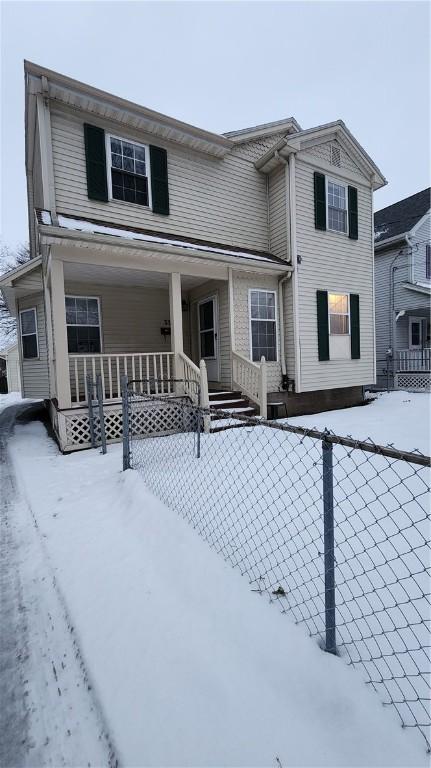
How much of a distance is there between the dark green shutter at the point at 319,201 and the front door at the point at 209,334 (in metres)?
3.54

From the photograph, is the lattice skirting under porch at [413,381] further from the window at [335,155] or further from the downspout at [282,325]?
the window at [335,155]

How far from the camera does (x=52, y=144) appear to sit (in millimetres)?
6766

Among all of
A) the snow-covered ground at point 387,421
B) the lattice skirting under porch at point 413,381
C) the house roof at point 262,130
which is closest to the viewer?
the snow-covered ground at point 387,421

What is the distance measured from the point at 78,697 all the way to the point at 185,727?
0.55 meters

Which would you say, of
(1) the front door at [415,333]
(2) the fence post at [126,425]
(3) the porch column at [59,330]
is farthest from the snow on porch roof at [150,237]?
(1) the front door at [415,333]

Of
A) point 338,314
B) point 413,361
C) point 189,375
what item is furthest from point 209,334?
point 413,361

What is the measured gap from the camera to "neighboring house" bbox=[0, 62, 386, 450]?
671 centimetres

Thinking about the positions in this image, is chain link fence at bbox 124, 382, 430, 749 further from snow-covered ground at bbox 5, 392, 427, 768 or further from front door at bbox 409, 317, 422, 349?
front door at bbox 409, 317, 422, 349

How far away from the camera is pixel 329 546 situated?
1.76 meters

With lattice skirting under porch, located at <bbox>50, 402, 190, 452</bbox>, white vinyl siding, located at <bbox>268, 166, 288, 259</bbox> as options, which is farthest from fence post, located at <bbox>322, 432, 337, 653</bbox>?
white vinyl siding, located at <bbox>268, 166, 288, 259</bbox>

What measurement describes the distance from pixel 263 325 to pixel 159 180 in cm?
408

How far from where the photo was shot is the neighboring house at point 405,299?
45.9 ft

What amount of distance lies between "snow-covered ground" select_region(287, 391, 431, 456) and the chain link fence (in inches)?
50.8

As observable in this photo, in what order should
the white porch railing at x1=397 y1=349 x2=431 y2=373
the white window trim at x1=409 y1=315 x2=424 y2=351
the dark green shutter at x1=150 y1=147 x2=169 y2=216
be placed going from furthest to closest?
the white window trim at x1=409 y1=315 x2=424 y2=351 → the white porch railing at x1=397 y1=349 x2=431 y2=373 → the dark green shutter at x1=150 y1=147 x2=169 y2=216
